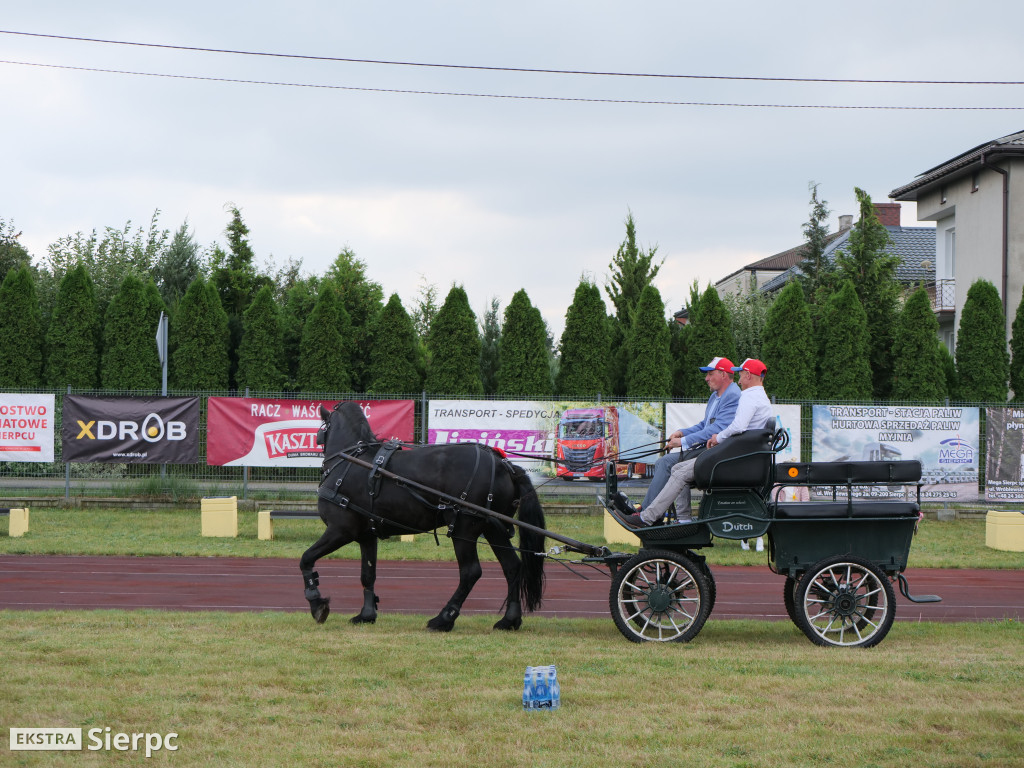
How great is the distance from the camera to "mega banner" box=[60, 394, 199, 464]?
20.7 metres

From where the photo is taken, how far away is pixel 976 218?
3142 cm

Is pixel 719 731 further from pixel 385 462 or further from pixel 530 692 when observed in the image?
pixel 385 462

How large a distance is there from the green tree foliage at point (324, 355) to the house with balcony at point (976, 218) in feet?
59.1

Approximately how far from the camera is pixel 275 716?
238 inches

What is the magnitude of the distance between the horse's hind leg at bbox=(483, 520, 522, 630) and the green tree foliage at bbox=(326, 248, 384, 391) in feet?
53.8

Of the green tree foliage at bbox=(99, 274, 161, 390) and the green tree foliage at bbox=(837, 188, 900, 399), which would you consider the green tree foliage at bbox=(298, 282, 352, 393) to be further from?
the green tree foliage at bbox=(837, 188, 900, 399)

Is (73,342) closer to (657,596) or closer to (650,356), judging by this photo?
(650,356)

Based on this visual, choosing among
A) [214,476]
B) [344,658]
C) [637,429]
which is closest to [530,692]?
[344,658]

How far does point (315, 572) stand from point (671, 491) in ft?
10.8

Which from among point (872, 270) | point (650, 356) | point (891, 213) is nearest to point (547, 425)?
point (650, 356)

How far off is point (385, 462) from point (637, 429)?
11.6m

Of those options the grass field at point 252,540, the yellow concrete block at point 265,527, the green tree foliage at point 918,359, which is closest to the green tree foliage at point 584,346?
the grass field at point 252,540

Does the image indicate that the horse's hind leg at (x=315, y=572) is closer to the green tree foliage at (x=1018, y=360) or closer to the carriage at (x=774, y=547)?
the carriage at (x=774, y=547)

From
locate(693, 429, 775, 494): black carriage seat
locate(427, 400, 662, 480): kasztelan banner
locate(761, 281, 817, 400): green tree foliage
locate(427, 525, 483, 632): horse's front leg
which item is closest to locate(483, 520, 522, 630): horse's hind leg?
locate(427, 525, 483, 632): horse's front leg
